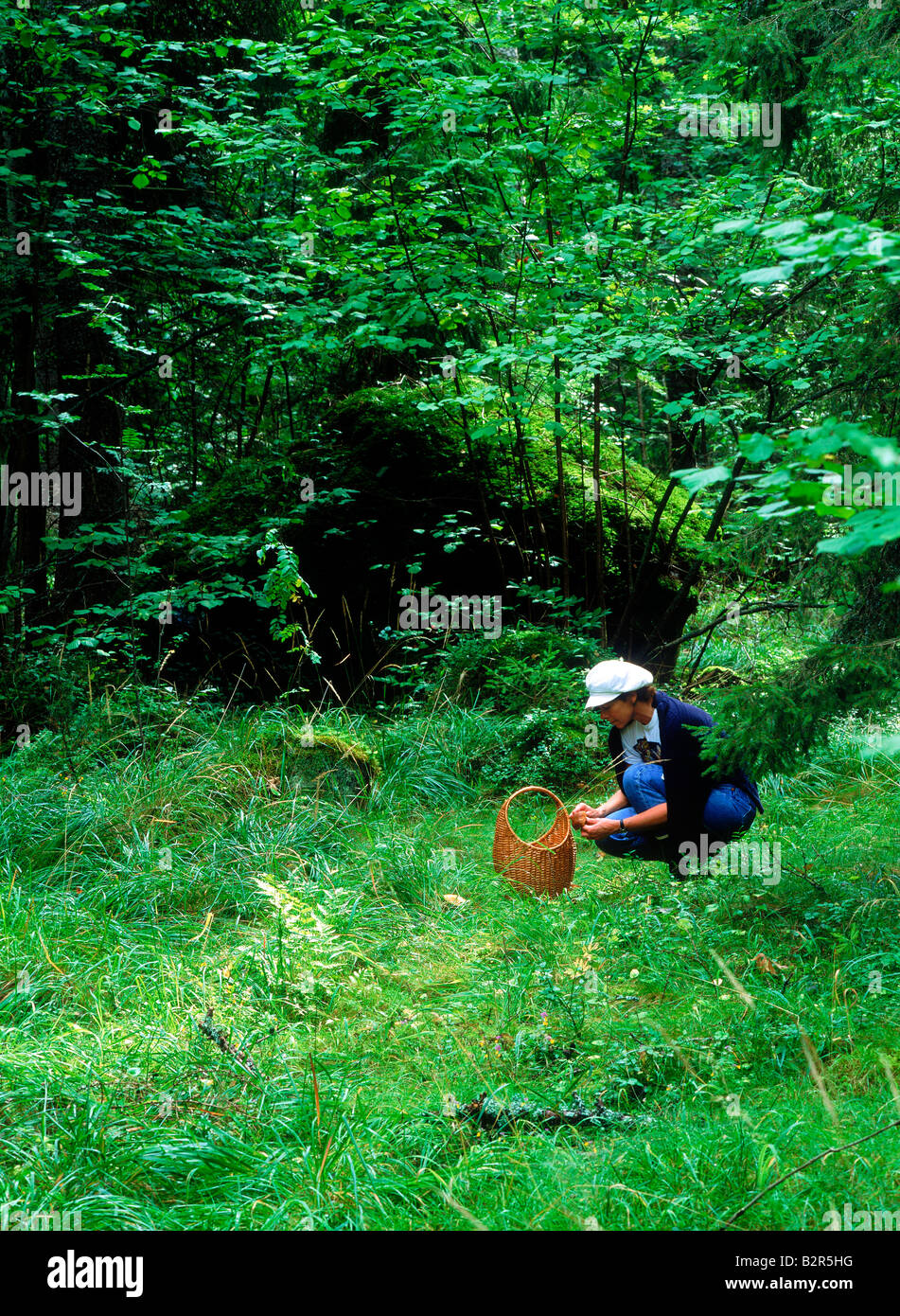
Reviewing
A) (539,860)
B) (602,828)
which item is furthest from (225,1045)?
(602,828)

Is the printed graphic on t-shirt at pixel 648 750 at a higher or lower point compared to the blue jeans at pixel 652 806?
higher

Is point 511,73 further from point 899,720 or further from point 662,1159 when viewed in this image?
point 662,1159

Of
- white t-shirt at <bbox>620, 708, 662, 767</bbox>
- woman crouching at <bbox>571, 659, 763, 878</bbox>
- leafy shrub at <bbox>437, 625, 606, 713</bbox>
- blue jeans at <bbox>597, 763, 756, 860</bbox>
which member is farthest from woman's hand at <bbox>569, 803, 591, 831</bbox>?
leafy shrub at <bbox>437, 625, 606, 713</bbox>

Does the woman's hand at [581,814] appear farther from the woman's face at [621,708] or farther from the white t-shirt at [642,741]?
the woman's face at [621,708]

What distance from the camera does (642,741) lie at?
4691 millimetres

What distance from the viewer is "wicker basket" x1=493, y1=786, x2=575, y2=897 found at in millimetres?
4562

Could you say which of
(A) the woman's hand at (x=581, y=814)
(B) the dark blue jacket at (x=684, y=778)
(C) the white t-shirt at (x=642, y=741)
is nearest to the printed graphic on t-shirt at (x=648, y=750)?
(C) the white t-shirt at (x=642, y=741)

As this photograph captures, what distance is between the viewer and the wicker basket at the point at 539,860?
456cm

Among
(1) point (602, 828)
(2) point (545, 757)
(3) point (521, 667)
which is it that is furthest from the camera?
(3) point (521, 667)

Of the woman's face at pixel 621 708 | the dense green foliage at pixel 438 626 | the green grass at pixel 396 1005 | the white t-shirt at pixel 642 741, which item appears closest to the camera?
the green grass at pixel 396 1005

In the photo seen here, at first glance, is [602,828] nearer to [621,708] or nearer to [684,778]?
[684,778]

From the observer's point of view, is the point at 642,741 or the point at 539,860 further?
the point at 642,741

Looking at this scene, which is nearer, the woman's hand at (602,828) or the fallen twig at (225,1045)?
the fallen twig at (225,1045)

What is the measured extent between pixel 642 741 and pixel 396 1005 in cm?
175
